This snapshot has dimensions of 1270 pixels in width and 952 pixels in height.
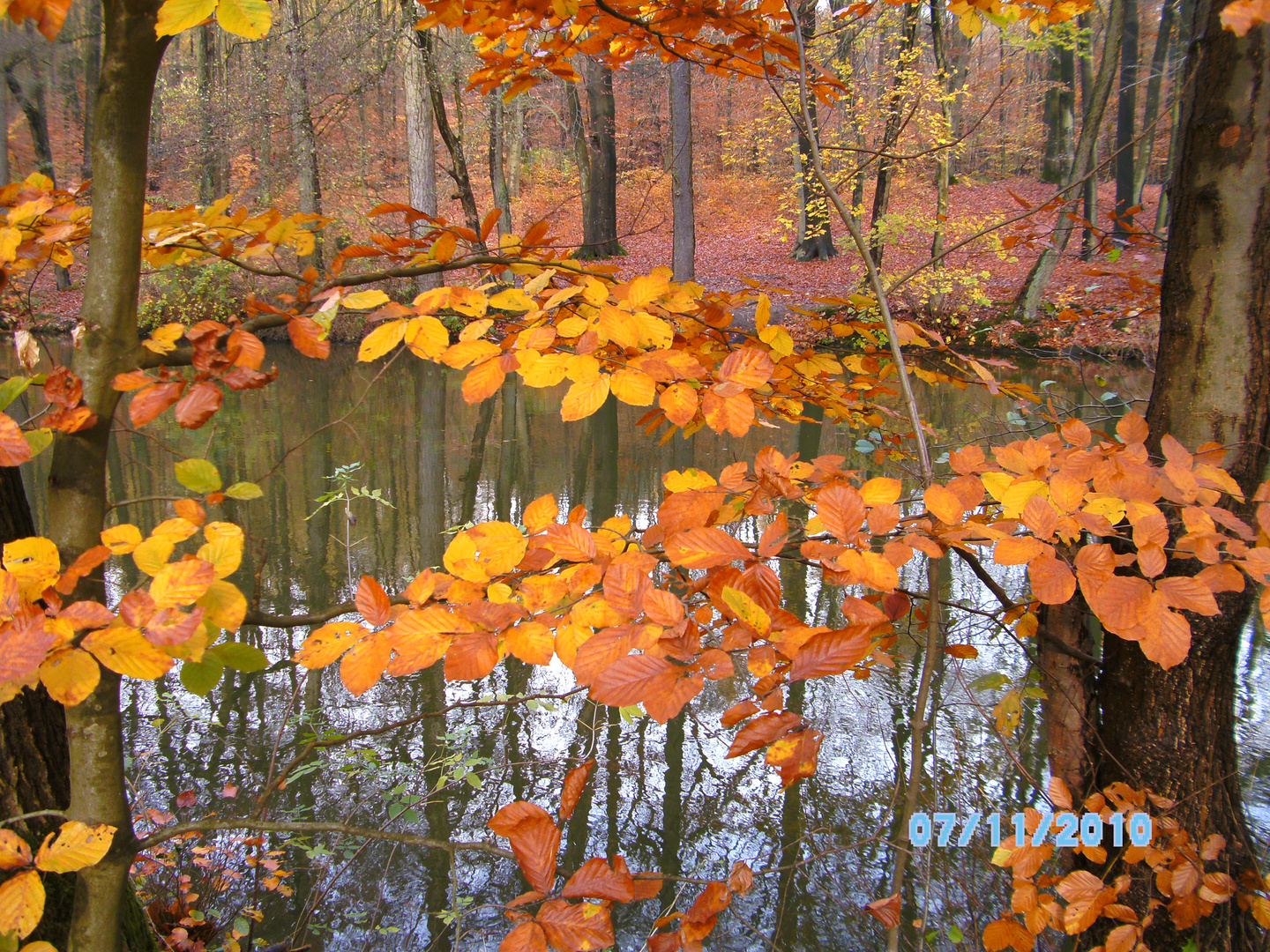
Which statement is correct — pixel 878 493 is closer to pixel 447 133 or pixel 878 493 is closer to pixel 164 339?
pixel 164 339

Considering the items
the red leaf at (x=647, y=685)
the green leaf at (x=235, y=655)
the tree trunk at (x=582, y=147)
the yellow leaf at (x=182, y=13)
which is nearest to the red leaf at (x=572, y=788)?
the red leaf at (x=647, y=685)

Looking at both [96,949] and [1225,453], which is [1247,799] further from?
[96,949]

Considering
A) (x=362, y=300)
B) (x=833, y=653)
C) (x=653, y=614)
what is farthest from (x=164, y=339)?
(x=833, y=653)

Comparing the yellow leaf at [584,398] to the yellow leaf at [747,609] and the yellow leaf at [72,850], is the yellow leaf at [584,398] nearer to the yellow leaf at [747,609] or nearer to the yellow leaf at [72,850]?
the yellow leaf at [747,609]

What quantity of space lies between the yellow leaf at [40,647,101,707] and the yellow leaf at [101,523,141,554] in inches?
5.3

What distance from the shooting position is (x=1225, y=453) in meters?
1.61

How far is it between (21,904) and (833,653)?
104 cm

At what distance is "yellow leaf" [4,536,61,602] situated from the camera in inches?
36.3

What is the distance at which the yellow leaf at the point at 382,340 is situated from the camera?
1.12 meters

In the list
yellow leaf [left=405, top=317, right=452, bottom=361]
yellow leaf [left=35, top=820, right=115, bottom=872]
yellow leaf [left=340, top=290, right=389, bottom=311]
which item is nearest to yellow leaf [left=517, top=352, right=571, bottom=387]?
yellow leaf [left=405, top=317, right=452, bottom=361]

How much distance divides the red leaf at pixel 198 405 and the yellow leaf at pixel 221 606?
8.6 inches

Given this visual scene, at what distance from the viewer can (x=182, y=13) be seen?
859 mm

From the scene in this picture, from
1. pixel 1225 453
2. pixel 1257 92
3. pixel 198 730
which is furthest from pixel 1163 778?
pixel 198 730
